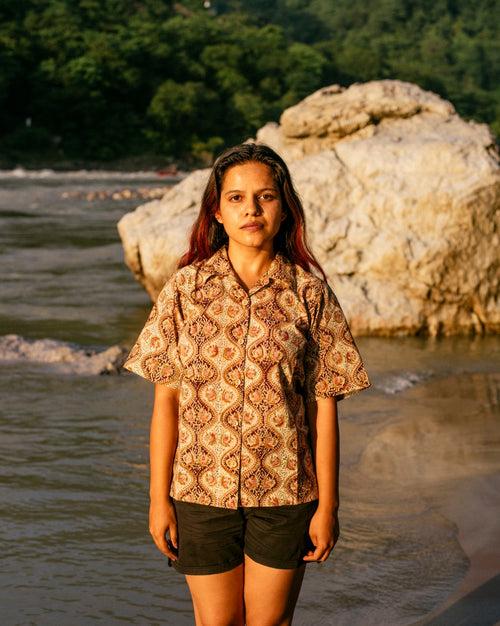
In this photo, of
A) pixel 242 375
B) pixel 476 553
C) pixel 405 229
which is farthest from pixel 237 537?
pixel 405 229

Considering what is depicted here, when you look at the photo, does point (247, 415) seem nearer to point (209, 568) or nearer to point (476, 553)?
point (209, 568)

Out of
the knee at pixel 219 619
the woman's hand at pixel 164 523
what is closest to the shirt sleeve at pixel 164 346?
the woman's hand at pixel 164 523

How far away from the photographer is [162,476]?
7.72 ft

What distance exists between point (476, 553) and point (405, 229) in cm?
396

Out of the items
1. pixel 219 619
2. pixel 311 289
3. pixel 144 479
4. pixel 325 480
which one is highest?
pixel 311 289

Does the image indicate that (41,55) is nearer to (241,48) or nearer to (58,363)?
(241,48)

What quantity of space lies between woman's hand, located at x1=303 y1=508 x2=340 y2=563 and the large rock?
15.9 feet

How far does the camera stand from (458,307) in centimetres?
736

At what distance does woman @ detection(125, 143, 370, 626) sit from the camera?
231 centimetres

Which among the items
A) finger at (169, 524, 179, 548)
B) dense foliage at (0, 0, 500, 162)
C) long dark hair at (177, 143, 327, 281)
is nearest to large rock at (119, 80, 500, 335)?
long dark hair at (177, 143, 327, 281)

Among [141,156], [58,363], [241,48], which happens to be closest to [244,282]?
[58,363]

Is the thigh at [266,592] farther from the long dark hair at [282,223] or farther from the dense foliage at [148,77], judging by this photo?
the dense foliage at [148,77]

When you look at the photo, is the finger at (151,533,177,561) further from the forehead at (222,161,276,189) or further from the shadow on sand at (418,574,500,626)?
the shadow on sand at (418,574,500,626)

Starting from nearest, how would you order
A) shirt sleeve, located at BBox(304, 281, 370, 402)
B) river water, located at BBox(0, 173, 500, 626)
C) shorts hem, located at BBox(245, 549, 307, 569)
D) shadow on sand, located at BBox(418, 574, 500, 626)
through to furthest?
shorts hem, located at BBox(245, 549, 307, 569)
shirt sleeve, located at BBox(304, 281, 370, 402)
shadow on sand, located at BBox(418, 574, 500, 626)
river water, located at BBox(0, 173, 500, 626)
